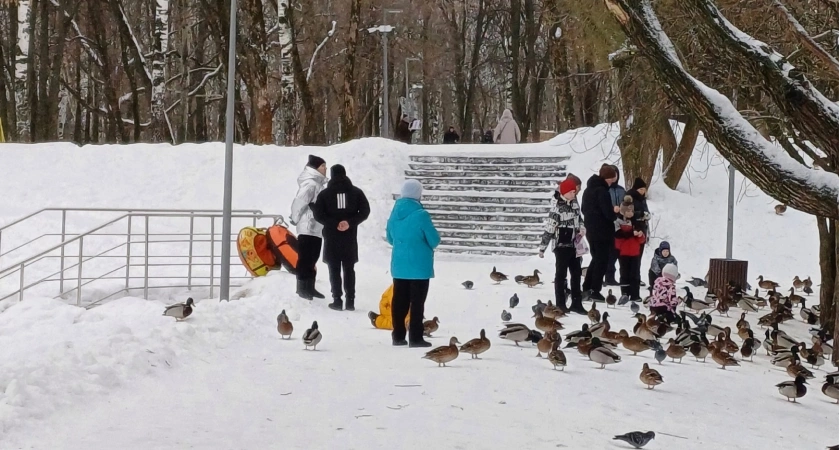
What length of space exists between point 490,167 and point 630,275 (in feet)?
28.5

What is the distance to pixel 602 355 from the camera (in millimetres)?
8859

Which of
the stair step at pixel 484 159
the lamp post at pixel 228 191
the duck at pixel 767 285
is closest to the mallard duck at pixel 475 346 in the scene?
the lamp post at pixel 228 191

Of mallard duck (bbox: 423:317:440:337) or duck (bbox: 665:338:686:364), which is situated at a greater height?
mallard duck (bbox: 423:317:440:337)

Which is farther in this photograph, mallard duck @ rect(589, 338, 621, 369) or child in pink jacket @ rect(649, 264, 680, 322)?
child in pink jacket @ rect(649, 264, 680, 322)

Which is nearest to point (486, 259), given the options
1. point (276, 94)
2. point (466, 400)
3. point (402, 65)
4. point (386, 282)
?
point (386, 282)

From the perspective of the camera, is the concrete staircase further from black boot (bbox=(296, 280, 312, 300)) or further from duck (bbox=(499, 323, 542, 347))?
duck (bbox=(499, 323, 542, 347))

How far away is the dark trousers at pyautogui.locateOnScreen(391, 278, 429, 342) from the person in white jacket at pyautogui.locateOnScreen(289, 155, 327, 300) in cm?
285

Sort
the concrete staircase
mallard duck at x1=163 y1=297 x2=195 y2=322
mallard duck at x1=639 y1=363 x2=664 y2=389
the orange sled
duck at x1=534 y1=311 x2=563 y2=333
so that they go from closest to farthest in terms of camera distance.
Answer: mallard duck at x1=639 y1=363 x2=664 y2=389, mallard duck at x1=163 y1=297 x2=195 y2=322, duck at x1=534 y1=311 x2=563 y2=333, the orange sled, the concrete staircase

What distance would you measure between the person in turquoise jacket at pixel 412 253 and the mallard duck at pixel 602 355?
1.61 metres

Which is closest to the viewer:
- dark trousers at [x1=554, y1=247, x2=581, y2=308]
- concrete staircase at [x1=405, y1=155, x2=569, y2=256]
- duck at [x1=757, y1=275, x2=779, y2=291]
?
dark trousers at [x1=554, y1=247, x2=581, y2=308]

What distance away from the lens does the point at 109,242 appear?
18.5 meters

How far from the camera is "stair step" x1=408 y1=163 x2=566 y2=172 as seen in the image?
834 inches

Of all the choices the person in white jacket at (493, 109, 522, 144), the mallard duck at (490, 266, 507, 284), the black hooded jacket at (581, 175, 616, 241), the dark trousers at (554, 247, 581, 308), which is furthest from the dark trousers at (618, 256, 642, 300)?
the person in white jacket at (493, 109, 522, 144)

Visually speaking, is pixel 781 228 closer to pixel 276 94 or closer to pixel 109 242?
pixel 109 242
